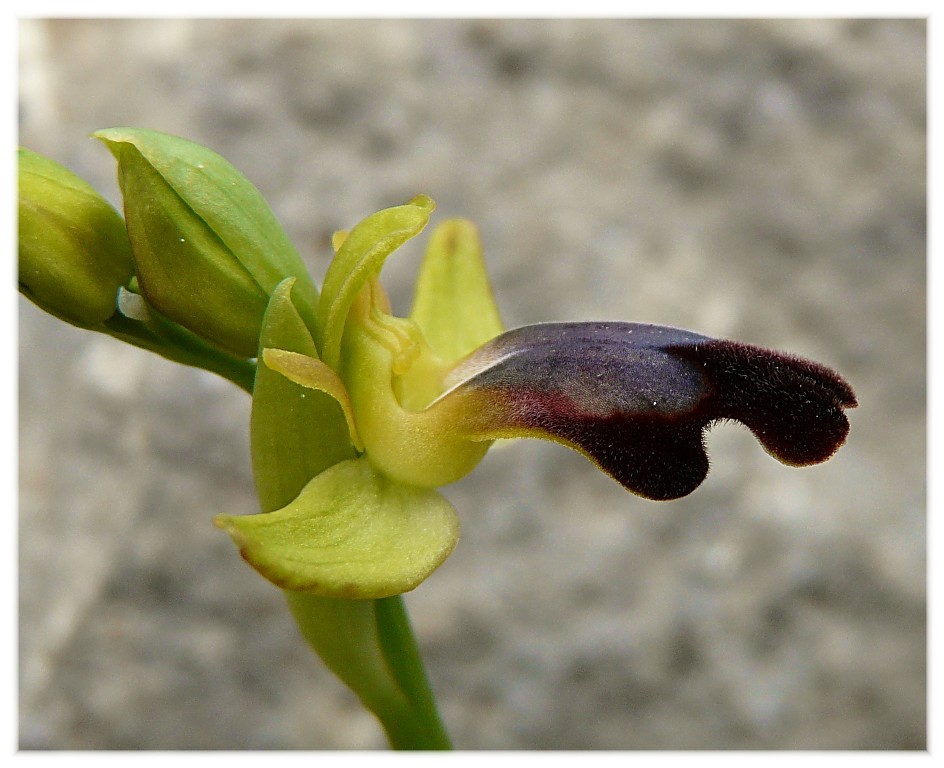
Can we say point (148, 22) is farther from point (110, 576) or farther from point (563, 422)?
point (563, 422)

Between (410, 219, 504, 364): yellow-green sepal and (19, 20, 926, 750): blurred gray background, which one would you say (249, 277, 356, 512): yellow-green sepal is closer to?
(410, 219, 504, 364): yellow-green sepal

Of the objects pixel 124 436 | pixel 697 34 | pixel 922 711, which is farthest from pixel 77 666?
pixel 697 34

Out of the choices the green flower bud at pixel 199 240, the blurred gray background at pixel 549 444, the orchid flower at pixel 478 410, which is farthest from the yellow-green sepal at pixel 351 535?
the blurred gray background at pixel 549 444

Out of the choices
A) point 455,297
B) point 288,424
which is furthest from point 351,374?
point 455,297

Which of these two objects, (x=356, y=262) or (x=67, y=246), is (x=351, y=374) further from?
(x=67, y=246)

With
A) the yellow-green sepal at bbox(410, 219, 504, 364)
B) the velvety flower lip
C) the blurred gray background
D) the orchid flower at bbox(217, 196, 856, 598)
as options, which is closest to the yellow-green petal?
the orchid flower at bbox(217, 196, 856, 598)

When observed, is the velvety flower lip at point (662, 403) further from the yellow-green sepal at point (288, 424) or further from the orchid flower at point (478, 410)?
the yellow-green sepal at point (288, 424)

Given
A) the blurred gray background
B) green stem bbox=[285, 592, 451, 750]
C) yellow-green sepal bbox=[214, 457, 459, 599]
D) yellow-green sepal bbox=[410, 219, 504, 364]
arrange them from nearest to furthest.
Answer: yellow-green sepal bbox=[214, 457, 459, 599] < green stem bbox=[285, 592, 451, 750] < yellow-green sepal bbox=[410, 219, 504, 364] < the blurred gray background
